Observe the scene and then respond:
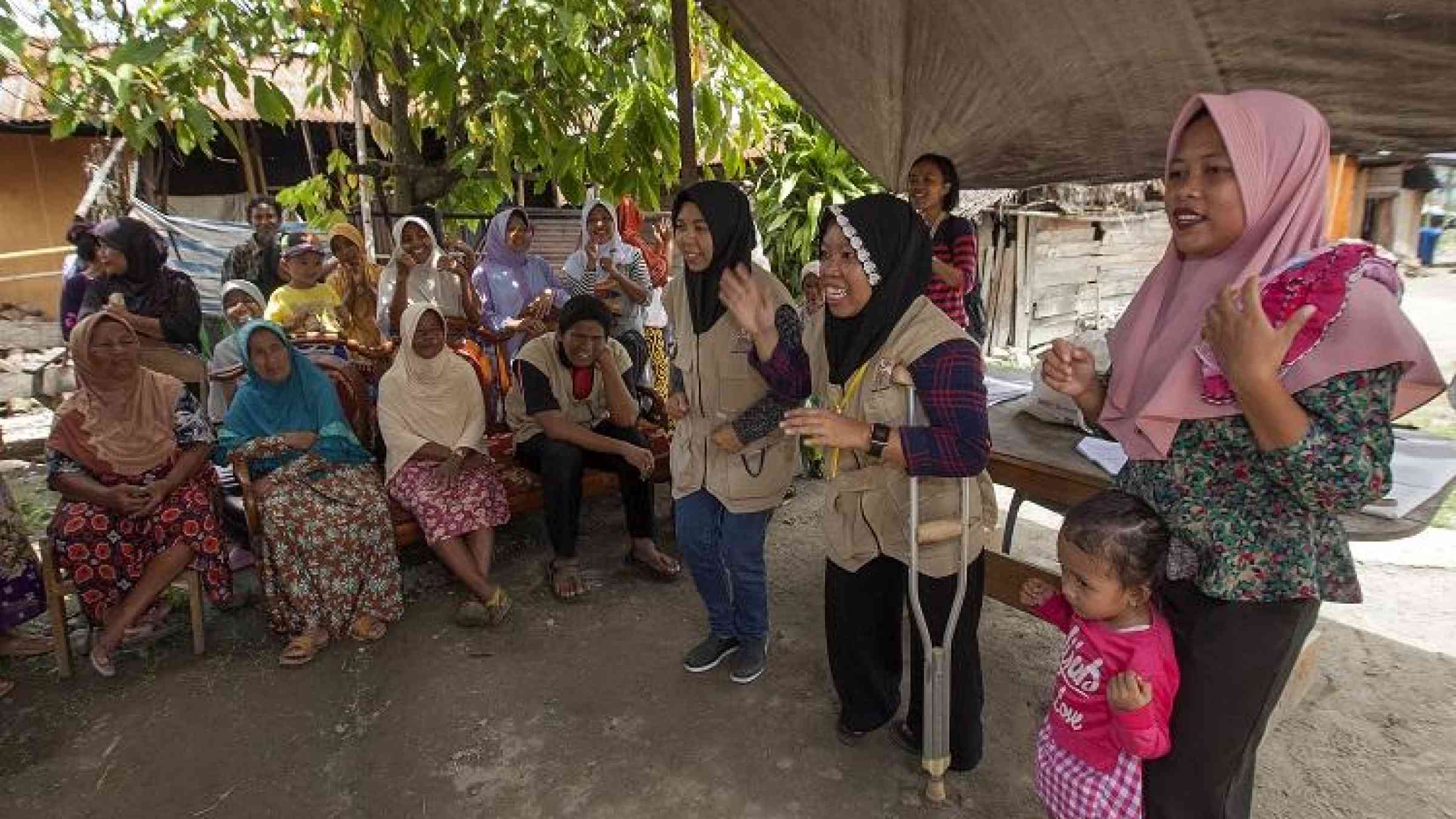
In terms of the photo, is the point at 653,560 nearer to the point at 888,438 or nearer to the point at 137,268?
the point at 888,438

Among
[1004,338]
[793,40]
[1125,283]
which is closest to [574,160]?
[793,40]

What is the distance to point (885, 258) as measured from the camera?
79.1 inches

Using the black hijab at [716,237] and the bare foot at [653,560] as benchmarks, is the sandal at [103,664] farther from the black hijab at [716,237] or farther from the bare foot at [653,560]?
the black hijab at [716,237]

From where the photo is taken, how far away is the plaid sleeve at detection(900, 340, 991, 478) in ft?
6.40

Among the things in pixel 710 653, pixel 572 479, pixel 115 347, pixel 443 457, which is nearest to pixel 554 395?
pixel 572 479

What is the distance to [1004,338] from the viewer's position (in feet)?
31.7

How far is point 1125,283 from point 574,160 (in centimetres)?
934

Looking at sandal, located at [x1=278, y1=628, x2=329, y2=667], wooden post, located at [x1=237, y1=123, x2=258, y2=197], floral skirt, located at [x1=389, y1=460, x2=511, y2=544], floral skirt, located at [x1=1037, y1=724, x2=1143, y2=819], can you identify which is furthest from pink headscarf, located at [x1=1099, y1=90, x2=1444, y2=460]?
wooden post, located at [x1=237, y1=123, x2=258, y2=197]

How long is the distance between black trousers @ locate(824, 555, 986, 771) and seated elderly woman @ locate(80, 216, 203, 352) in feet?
13.7

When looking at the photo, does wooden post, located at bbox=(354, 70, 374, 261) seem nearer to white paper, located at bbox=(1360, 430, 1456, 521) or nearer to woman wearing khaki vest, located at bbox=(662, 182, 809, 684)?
woman wearing khaki vest, located at bbox=(662, 182, 809, 684)

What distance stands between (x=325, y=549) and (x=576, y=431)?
1.20 metres

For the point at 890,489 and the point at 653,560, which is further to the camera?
the point at 653,560

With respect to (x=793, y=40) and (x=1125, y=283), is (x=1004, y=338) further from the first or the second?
(x=793, y=40)

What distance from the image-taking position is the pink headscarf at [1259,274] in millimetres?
1200
